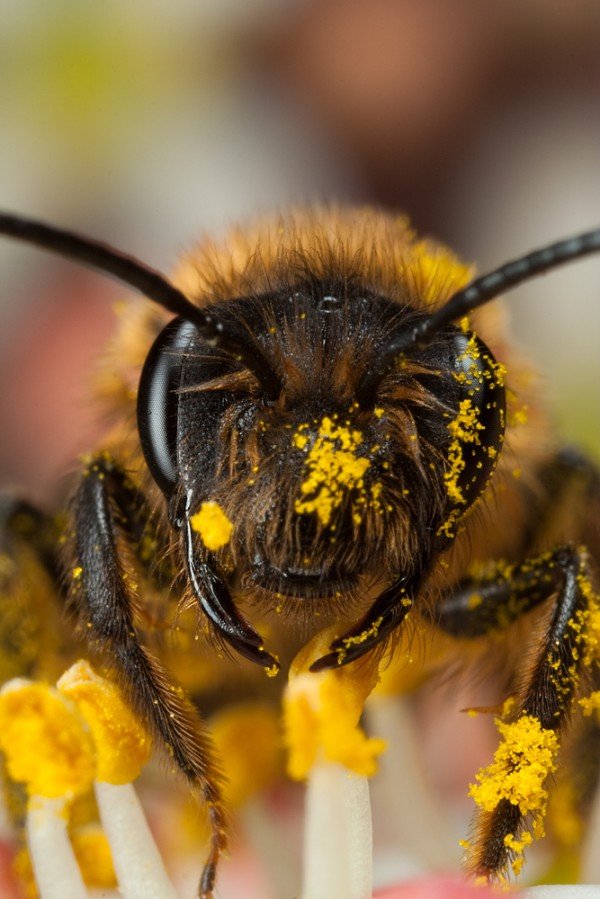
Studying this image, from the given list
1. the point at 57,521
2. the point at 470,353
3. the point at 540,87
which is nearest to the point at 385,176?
the point at 540,87

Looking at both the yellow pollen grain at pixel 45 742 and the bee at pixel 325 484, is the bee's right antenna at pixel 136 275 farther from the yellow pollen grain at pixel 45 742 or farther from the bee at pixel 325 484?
the yellow pollen grain at pixel 45 742

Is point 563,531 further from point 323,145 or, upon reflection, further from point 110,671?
point 323,145

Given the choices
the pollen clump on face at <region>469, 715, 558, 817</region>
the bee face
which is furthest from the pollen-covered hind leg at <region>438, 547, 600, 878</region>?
the bee face

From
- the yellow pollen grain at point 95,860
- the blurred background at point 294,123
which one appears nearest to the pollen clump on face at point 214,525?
the yellow pollen grain at point 95,860

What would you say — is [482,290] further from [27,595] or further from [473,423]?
[27,595]

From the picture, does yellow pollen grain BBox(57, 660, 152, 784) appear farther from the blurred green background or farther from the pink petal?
the blurred green background

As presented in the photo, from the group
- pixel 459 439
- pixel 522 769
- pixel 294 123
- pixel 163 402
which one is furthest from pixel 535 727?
pixel 294 123
